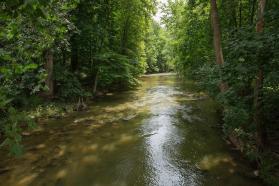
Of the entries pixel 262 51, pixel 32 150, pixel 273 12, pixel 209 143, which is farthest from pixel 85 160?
pixel 273 12

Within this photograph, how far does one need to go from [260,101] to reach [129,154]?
3.95 m

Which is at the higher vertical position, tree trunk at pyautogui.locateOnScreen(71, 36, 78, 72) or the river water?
tree trunk at pyautogui.locateOnScreen(71, 36, 78, 72)

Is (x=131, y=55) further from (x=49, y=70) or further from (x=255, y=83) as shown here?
(x=255, y=83)

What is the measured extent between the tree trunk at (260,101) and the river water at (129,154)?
2.72 ft

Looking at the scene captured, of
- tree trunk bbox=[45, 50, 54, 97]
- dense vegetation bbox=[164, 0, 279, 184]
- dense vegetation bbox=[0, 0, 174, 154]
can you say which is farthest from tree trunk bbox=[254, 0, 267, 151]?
tree trunk bbox=[45, 50, 54, 97]

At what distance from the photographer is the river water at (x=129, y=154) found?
6.27 metres

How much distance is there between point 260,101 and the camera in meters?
6.05

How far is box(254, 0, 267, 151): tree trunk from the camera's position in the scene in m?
5.74

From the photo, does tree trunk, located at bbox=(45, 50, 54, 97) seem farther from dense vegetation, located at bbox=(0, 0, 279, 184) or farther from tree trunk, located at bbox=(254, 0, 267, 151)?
tree trunk, located at bbox=(254, 0, 267, 151)

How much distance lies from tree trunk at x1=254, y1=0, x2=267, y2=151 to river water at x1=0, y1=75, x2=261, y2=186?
828 mm

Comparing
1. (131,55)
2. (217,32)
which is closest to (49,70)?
(217,32)

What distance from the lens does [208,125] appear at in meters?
10.7

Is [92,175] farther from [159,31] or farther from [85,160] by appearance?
[159,31]

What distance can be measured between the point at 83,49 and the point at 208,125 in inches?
446
